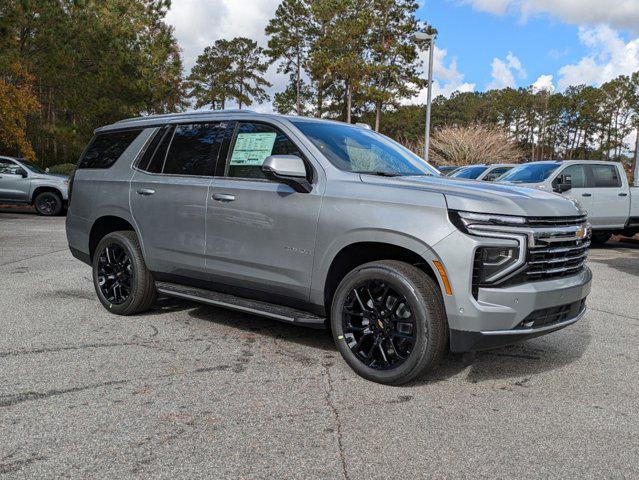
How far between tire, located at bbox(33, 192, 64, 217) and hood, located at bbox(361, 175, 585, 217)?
15.9 m

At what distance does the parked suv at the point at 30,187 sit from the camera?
57.4ft

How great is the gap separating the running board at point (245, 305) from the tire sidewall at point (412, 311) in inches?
8.1

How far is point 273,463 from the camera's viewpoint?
2.90 metres

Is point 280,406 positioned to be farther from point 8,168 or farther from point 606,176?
point 8,168

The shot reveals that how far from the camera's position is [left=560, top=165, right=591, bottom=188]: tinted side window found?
12385 millimetres

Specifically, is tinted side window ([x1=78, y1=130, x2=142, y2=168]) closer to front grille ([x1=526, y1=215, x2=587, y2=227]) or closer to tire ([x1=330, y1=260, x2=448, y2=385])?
tire ([x1=330, y1=260, x2=448, y2=385])

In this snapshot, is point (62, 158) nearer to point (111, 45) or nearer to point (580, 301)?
point (111, 45)

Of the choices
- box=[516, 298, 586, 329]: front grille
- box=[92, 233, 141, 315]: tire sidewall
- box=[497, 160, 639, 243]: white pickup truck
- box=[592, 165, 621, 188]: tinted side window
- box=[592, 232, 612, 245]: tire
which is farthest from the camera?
box=[592, 232, 612, 245]: tire

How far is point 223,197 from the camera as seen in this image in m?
4.77

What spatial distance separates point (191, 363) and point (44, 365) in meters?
1.03

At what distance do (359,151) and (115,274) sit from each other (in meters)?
2.73

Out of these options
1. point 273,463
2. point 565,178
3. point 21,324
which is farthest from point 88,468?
point 565,178

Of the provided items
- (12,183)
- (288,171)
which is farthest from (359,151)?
(12,183)

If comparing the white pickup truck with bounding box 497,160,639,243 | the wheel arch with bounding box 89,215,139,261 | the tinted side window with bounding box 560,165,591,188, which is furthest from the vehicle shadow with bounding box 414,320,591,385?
the tinted side window with bounding box 560,165,591,188
